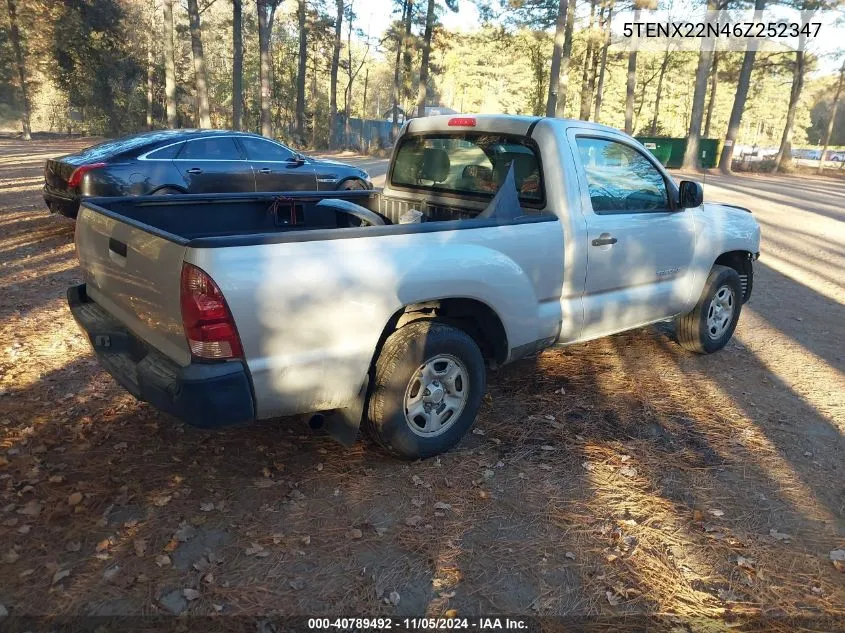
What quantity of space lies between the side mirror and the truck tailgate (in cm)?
368

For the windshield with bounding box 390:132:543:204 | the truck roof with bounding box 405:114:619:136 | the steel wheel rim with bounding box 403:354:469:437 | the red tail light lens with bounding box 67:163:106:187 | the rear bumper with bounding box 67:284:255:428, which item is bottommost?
the steel wheel rim with bounding box 403:354:469:437

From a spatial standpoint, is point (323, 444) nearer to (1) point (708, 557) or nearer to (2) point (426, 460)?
(2) point (426, 460)

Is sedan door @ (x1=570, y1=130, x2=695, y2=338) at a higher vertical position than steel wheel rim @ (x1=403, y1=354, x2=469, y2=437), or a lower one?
higher

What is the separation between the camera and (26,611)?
96.5 inches

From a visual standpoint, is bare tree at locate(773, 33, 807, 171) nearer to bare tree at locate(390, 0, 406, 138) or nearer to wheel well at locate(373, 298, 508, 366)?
bare tree at locate(390, 0, 406, 138)

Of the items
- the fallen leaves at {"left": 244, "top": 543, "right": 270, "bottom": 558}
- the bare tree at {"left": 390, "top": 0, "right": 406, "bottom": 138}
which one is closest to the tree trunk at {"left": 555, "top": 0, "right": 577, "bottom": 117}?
the bare tree at {"left": 390, "top": 0, "right": 406, "bottom": 138}

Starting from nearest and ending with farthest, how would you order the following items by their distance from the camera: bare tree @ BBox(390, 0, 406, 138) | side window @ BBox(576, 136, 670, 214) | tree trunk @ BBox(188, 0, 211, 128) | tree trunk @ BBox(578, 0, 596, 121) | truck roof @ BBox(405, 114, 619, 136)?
truck roof @ BBox(405, 114, 619, 136) < side window @ BBox(576, 136, 670, 214) < tree trunk @ BBox(188, 0, 211, 128) < tree trunk @ BBox(578, 0, 596, 121) < bare tree @ BBox(390, 0, 406, 138)

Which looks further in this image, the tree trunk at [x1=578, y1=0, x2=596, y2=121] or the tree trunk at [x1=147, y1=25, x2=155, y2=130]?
the tree trunk at [x1=147, y1=25, x2=155, y2=130]

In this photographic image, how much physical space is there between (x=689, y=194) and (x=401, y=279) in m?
2.71

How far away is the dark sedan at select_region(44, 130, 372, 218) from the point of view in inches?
309

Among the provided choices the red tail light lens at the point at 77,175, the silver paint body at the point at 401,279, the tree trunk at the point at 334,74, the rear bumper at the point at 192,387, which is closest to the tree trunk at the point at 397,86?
the tree trunk at the point at 334,74

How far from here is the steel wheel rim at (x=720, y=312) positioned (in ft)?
17.6

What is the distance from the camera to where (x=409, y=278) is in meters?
3.16

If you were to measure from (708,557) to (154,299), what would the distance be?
114 inches
